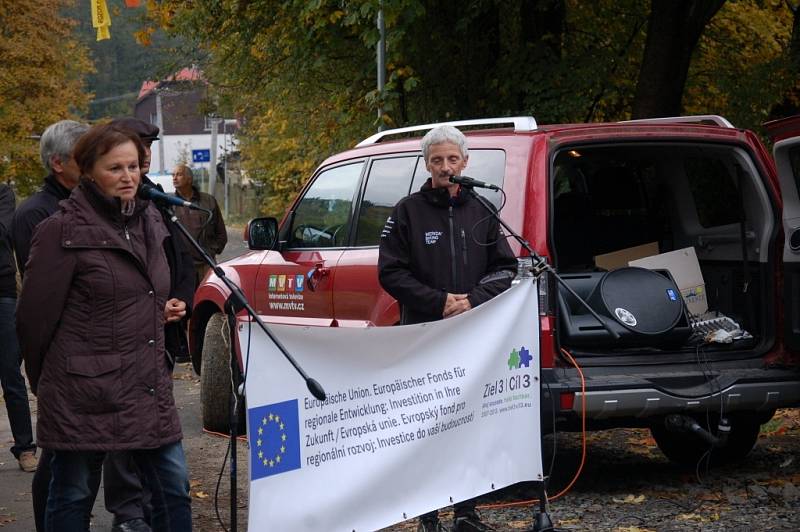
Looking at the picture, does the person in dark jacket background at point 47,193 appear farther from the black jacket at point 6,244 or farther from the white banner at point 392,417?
the black jacket at point 6,244

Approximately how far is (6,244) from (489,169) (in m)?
2.93

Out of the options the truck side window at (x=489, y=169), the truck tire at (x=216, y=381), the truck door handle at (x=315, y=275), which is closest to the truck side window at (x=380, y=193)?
the truck door handle at (x=315, y=275)

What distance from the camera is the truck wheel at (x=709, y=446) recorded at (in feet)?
24.2

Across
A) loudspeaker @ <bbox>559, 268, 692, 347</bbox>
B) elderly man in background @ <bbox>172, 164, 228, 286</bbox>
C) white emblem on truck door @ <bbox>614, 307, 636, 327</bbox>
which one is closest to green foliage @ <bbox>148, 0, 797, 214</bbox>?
elderly man in background @ <bbox>172, 164, 228, 286</bbox>

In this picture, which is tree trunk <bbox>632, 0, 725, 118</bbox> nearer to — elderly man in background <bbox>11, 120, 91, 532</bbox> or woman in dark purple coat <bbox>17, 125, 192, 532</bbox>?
elderly man in background <bbox>11, 120, 91, 532</bbox>

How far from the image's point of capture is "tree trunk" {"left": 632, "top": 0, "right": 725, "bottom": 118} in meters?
12.3

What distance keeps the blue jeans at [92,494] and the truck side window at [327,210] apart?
2.97 m

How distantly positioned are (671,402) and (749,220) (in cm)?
137

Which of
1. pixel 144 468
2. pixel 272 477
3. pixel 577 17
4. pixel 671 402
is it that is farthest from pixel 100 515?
pixel 577 17

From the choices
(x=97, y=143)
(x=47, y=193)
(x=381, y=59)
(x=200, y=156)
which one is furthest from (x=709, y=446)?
(x=200, y=156)

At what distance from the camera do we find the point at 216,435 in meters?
8.89

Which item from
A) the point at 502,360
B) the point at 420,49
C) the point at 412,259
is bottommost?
the point at 502,360

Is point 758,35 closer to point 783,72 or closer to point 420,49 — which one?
point 783,72

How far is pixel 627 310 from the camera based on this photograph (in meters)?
6.53
